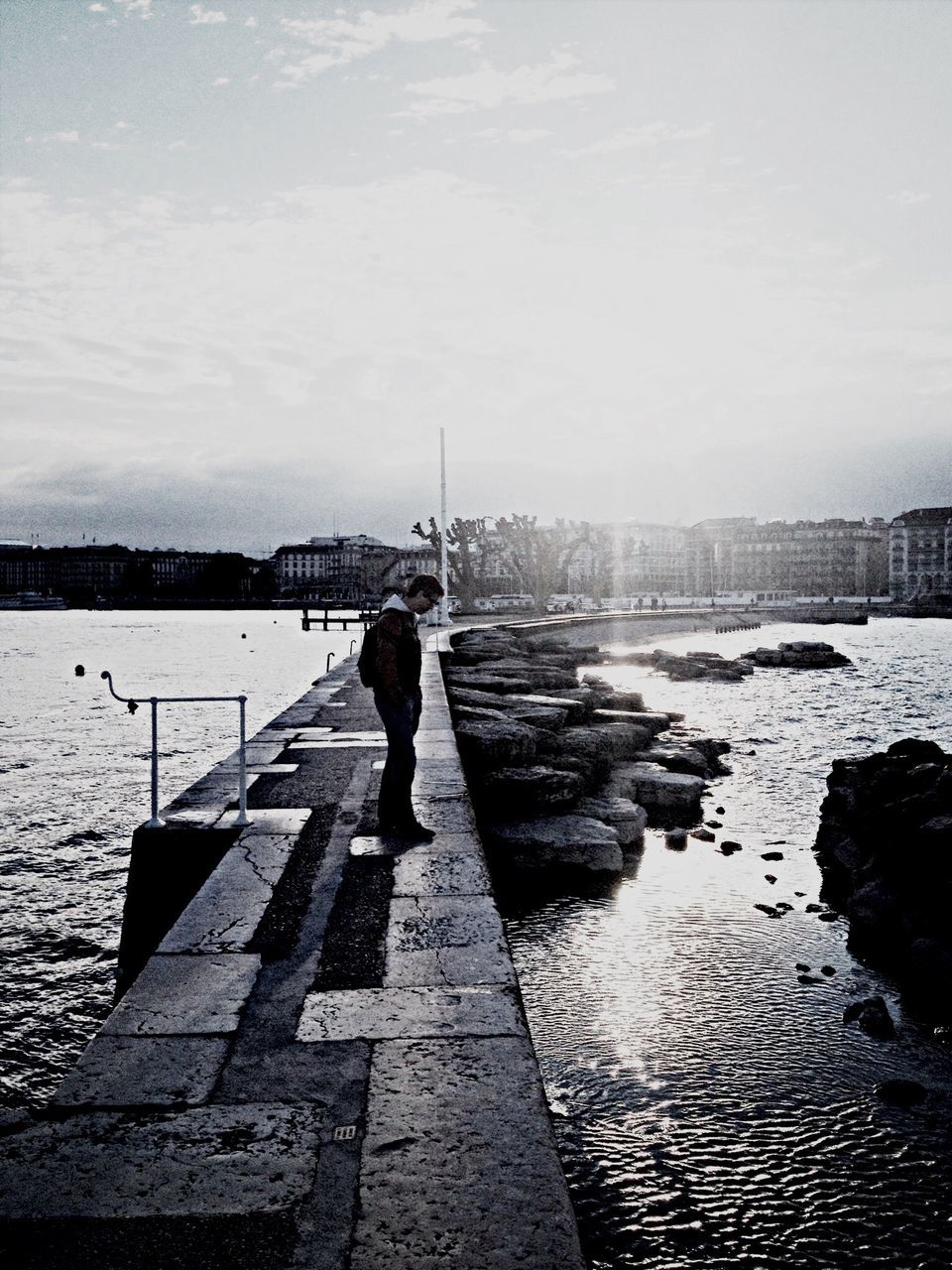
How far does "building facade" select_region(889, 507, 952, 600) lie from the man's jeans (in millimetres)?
145855

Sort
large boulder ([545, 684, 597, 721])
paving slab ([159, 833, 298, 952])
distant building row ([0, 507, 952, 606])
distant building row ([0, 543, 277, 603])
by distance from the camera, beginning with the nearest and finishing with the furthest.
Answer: paving slab ([159, 833, 298, 952]), large boulder ([545, 684, 597, 721]), distant building row ([0, 507, 952, 606]), distant building row ([0, 543, 277, 603])

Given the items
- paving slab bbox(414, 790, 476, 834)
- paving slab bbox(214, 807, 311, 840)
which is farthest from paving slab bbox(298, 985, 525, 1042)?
paving slab bbox(214, 807, 311, 840)

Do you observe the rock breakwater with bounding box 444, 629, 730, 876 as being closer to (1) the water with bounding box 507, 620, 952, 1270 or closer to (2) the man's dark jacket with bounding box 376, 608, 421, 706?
(1) the water with bounding box 507, 620, 952, 1270

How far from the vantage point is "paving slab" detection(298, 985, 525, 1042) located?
372cm

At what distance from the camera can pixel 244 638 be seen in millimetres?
74562

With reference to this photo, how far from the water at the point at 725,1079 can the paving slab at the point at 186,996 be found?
5.61 ft

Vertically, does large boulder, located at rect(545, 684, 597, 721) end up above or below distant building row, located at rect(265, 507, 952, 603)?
below

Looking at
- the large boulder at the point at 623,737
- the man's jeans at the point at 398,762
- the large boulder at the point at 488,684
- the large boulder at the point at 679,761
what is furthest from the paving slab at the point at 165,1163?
the large boulder at the point at 488,684

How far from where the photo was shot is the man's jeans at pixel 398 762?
654cm

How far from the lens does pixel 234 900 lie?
531cm

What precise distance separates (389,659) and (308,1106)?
3.63 metres

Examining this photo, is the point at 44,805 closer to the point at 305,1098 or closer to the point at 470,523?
the point at 305,1098

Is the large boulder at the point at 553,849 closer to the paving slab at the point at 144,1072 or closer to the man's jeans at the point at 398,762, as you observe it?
the man's jeans at the point at 398,762

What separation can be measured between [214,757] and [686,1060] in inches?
561
